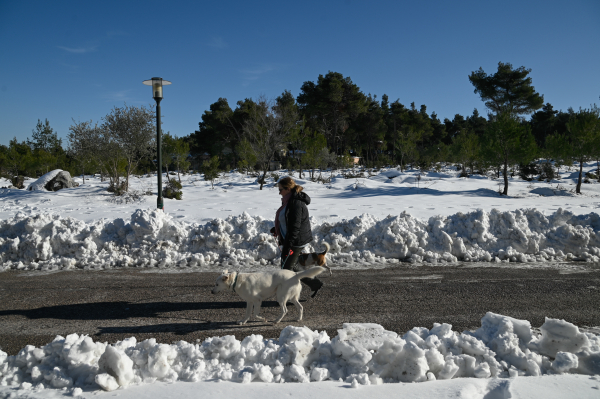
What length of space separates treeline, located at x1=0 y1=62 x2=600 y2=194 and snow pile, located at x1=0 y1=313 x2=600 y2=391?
1610cm

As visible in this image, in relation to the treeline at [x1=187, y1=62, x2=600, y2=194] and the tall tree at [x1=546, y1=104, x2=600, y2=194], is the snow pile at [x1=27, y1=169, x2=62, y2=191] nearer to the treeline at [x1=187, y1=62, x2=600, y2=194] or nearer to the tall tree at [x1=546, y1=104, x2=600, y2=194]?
the treeline at [x1=187, y1=62, x2=600, y2=194]

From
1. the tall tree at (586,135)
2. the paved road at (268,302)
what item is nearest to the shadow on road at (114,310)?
the paved road at (268,302)

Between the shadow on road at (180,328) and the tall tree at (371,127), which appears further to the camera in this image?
the tall tree at (371,127)

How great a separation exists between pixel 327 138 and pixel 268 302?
1505 inches

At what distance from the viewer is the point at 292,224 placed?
5.17 metres

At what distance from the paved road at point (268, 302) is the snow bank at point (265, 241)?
0.76 meters

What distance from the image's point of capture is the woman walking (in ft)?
17.0

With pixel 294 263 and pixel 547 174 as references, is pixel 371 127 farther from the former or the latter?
pixel 294 263

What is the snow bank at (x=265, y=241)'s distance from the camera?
7754 millimetres

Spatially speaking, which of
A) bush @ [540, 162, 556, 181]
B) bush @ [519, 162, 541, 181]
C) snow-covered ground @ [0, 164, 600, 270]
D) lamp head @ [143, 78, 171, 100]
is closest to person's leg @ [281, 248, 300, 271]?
snow-covered ground @ [0, 164, 600, 270]

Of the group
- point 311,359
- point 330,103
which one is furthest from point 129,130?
point 330,103

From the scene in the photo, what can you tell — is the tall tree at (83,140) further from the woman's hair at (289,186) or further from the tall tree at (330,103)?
the tall tree at (330,103)

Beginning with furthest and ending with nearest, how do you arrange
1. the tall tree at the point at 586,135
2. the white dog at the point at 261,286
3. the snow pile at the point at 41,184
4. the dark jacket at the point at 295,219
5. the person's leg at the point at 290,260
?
the tall tree at the point at 586,135 < the snow pile at the point at 41,184 < the person's leg at the point at 290,260 < the dark jacket at the point at 295,219 < the white dog at the point at 261,286

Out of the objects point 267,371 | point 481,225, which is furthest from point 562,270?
point 267,371
